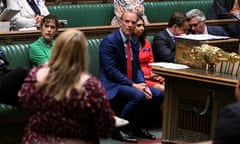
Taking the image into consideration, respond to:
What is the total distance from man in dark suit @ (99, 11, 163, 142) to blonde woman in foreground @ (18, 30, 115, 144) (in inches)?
120

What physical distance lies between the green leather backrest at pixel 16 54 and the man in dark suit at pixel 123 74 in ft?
2.43

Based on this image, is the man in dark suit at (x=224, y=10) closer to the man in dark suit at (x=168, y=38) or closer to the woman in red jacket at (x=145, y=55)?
the man in dark suit at (x=168, y=38)

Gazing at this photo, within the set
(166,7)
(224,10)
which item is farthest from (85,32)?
(224,10)

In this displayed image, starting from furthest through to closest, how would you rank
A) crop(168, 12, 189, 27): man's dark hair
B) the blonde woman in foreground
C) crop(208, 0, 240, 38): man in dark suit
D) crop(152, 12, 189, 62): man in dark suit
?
crop(208, 0, 240, 38): man in dark suit, crop(168, 12, 189, 27): man's dark hair, crop(152, 12, 189, 62): man in dark suit, the blonde woman in foreground

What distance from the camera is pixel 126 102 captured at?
7.12m

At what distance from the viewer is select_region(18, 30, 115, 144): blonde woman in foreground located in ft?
12.7

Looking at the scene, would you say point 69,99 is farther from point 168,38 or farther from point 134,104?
point 168,38

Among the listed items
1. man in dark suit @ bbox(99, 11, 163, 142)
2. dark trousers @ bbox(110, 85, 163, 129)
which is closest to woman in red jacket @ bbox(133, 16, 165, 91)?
dark trousers @ bbox(110, 85, 163, 129)

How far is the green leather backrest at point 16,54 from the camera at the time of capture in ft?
23.0

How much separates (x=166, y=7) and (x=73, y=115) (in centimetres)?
653

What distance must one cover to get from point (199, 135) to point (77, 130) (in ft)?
8.21

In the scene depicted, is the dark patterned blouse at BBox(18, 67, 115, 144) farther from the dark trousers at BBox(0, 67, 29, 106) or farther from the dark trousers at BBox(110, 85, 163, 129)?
the dark trousers at BBox(110, 85, 163, 129)

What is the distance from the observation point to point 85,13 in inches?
372

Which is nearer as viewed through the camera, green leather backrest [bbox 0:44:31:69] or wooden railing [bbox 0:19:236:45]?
green leather backrest [bbox 0:44:31:69]
